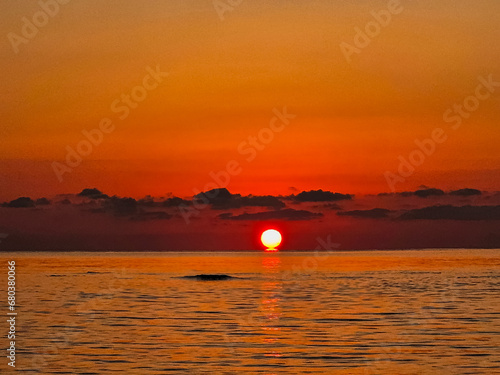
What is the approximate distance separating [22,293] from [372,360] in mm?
56812

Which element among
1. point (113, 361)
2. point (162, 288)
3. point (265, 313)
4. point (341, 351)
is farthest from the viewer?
point (162, 288)

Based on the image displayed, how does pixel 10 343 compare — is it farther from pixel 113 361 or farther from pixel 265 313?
pixel 265 313

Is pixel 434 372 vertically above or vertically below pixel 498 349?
below

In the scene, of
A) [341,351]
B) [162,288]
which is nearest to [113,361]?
[341,351]

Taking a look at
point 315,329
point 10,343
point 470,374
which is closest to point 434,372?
point 470,374

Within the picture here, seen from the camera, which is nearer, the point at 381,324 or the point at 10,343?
the point at 10,343

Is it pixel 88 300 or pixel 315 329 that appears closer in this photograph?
pixel 315 329

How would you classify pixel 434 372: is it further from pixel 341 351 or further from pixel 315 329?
pixel 315 329

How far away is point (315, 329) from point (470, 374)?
16683mm

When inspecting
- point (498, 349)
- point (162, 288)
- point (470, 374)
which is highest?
point (162, 288)

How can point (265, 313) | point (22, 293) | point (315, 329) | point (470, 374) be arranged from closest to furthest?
point (470, 374)
point (315, 329)
point (265, 313)
point (22, 293)

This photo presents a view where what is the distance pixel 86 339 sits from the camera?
47.3 m

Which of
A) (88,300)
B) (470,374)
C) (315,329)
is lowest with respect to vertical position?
(470,374)

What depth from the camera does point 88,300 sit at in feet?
252
